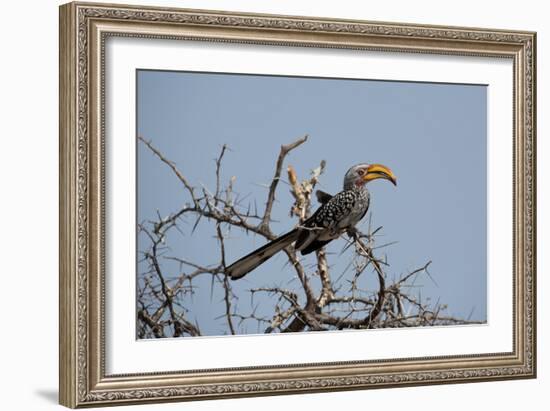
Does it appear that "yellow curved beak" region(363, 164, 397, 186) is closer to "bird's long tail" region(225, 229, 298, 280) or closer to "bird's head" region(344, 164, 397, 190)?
"bird's head" region(344, 164, 397, 190)

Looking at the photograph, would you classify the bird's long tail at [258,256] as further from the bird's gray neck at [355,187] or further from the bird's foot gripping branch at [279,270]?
the bird's gray neck at [355,187]

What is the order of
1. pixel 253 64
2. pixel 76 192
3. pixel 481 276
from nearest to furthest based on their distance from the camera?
pixel 76 192, pixel 253 64, pixel 481 276

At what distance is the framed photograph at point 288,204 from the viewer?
8.28 ft

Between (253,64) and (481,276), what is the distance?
2.27ft

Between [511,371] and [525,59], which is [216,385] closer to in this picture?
[511,371]

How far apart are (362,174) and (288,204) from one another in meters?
0.17

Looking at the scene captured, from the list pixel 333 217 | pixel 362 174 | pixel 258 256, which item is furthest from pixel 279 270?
pixel 362 174

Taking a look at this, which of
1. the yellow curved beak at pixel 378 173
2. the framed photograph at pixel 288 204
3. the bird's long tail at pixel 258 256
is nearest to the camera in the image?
the framed photograph at pixel 288 204

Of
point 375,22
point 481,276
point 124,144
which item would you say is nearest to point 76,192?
point 124,144

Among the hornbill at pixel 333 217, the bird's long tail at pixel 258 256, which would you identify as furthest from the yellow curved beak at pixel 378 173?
the bird's long tail at pixel 258 256

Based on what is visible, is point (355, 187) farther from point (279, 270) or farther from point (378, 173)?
point (279, 270)

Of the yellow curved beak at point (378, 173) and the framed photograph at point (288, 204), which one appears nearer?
the framed photograph at point (288, 204)

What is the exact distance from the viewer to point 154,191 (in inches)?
102

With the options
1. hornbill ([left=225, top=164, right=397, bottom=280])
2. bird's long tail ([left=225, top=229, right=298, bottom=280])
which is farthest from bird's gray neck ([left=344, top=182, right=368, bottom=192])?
bird's long tail ([left=225, top=229, right=298, bottom=280])
